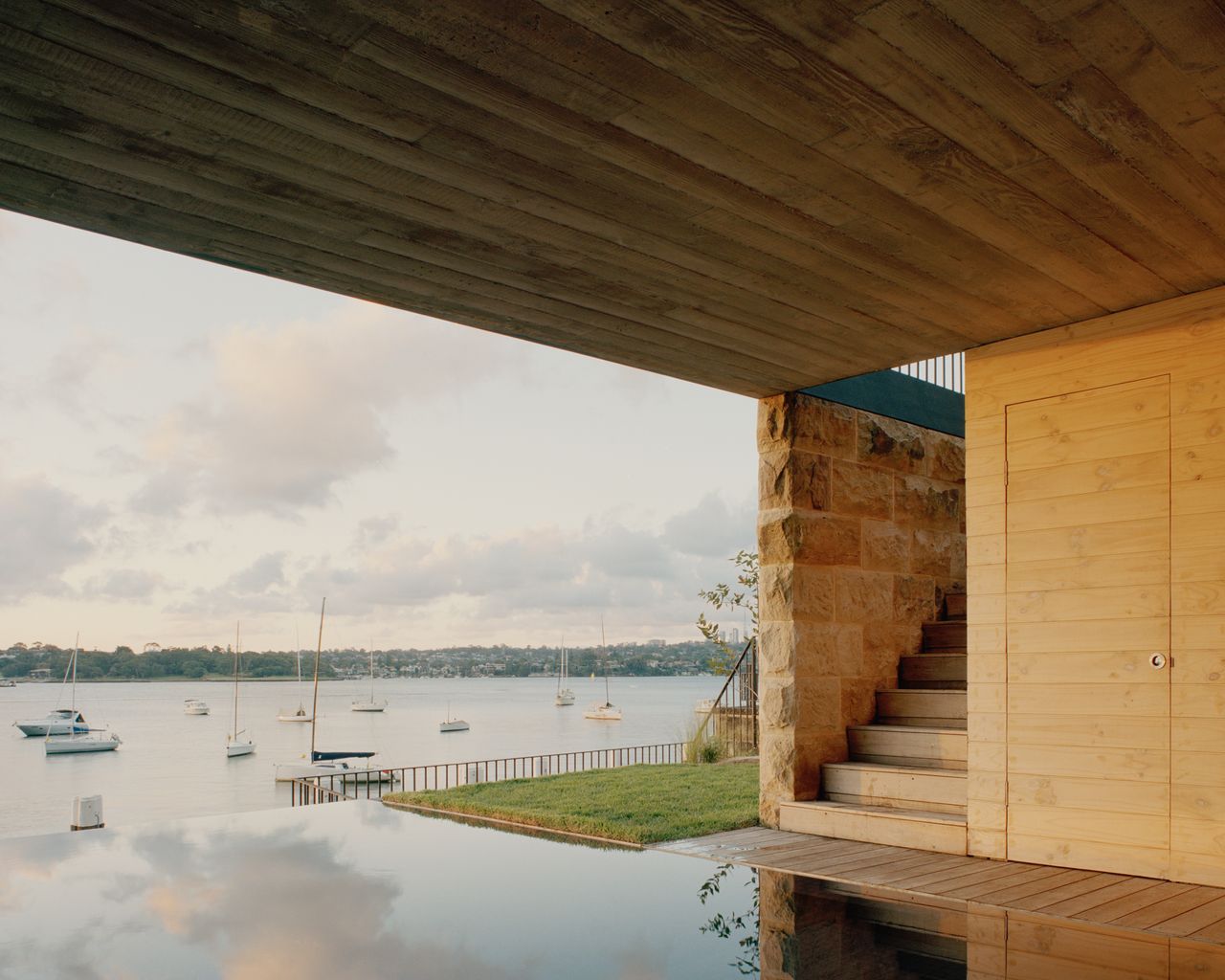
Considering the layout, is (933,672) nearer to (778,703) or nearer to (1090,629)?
(778,703)

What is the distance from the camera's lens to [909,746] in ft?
18.9

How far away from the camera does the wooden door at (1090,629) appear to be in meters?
4.35

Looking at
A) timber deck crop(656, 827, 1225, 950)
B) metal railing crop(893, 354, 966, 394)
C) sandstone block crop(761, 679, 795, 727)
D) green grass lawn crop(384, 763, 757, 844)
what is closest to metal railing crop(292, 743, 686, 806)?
green grass lawn crop(384, 763, 757, 844)

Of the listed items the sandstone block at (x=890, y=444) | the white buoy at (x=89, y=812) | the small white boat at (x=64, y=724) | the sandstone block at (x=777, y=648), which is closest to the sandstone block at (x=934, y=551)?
the sandstone block at (x=890, y=444)

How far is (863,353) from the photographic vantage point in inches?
199

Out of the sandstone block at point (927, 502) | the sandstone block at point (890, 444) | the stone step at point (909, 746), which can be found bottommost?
the stone step at point (909, 746)

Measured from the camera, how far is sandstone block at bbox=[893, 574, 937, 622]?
21.4 ft

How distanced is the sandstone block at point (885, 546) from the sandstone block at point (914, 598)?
94mm

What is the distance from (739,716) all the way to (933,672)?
530cm

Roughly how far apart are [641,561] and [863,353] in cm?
5019

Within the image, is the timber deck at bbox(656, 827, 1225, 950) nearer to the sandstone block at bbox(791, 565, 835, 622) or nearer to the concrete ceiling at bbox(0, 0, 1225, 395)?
the sandstone block at bbox(791, 565, 835, 622)

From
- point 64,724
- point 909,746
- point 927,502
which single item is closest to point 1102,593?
point 909,746

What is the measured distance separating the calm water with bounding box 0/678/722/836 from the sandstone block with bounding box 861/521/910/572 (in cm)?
602

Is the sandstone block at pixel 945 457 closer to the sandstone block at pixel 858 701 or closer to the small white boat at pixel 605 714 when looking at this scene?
the sandstone block at pixel 858 701
